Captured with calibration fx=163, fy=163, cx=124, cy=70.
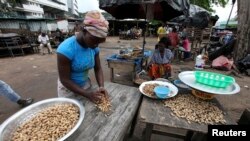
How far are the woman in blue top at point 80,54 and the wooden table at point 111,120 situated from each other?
0.18m

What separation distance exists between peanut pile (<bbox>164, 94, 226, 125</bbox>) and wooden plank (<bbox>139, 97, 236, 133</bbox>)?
0.17ft

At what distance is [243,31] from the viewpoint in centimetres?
700

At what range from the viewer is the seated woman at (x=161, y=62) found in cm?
448

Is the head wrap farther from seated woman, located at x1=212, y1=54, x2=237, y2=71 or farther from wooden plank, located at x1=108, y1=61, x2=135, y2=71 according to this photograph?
seated woman, located at x1=212, y1=54, x2=237, y2=71

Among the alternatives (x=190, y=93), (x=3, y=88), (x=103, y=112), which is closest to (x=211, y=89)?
(x=190, y=93)

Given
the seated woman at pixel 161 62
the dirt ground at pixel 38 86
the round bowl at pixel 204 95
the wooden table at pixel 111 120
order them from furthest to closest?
1. the seated woman at pixel 161 62
2. the dirt ground at pixel 38 86
3. the round bowl at pixel 204 95
4. the wooden table at pixel 111 120

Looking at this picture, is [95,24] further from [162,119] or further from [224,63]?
[224,63]

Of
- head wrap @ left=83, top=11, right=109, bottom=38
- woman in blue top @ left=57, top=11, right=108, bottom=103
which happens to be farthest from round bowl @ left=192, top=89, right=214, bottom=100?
head wrap @ left=83, top=11, right=109, bottom=38

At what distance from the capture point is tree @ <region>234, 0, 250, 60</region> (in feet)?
22.1

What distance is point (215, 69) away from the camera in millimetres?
7176

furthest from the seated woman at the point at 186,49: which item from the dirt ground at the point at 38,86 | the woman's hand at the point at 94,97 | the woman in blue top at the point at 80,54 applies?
the woman's hand at the point at 94,97

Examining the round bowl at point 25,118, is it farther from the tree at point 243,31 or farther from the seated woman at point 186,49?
the seated woman at point 186,49

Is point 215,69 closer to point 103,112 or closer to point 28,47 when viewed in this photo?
point 103,112

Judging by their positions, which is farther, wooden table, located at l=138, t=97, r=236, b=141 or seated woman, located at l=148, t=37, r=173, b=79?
seated woman, located at l=148, t=37, r=173, b=79
